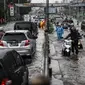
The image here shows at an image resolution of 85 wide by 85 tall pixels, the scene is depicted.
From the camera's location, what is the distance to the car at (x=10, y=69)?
7.11m

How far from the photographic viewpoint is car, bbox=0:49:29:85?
23.3 ft

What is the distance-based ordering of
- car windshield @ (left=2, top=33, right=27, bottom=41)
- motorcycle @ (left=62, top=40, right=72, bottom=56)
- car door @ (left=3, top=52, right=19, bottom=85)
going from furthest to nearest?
1. motorcycle @ (left=62, top=40, right=72, bottom=56)
2. car windshield @ (left=2, top=33, right=27, bottom=41)
3. car door @ (left=3, top=52, right=19, bottom=85)

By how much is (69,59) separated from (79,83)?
6.74 m

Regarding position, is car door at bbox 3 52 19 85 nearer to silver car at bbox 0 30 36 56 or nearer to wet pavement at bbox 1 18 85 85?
wet pavement at bbox 1 18 85 85

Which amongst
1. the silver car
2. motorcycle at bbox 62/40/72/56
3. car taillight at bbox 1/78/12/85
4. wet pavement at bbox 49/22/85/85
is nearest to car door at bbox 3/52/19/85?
car taillight at bbox 1/78/12/85

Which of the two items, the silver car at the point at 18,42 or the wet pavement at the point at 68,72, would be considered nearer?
the wet pavement at the point at 68,72

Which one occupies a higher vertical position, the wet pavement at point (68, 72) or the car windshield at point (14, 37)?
the car windshield at point (14, 37)

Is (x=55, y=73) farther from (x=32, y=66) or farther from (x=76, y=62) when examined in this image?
(x=76, y=62)

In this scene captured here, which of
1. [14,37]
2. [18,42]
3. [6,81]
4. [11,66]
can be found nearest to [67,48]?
[18,42]

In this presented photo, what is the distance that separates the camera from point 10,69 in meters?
7.63

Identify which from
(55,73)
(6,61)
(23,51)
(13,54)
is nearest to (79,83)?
(55,73)

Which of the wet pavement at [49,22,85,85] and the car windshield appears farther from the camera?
the car windshield

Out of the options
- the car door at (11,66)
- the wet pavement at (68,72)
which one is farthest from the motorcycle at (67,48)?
the car door at (11,66)

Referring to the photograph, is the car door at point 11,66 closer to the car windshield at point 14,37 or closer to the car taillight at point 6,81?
the car taillight at point 6,81
